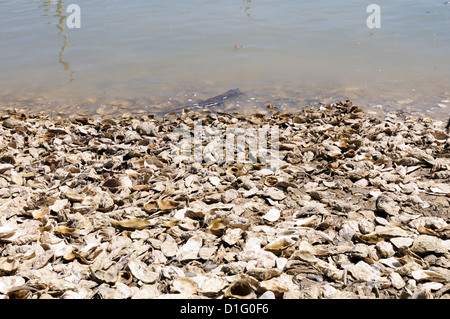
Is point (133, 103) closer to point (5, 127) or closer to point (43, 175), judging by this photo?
point (5, 127)

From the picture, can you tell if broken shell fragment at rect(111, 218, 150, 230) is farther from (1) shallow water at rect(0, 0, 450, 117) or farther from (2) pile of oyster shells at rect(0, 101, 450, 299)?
(1) shallow water at rect(0, 0, 450, 117)

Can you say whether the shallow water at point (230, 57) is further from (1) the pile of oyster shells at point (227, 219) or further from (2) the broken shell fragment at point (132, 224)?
(2) the broken shell fragment at point (132, 224)

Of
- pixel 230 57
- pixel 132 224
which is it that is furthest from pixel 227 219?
pixel 230 57

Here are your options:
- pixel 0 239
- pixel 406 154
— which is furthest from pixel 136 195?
pixel 406 154

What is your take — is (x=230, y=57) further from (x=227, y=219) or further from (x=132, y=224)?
(x=132, y=224)

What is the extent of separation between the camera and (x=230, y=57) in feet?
34.1

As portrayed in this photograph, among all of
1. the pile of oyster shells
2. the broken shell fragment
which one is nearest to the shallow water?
the pile of oyster shells

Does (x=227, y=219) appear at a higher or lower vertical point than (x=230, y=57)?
lower

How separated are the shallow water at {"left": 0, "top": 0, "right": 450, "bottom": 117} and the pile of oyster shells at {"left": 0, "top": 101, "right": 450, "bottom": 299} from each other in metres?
2.77

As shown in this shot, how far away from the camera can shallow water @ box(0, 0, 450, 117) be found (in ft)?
27.6

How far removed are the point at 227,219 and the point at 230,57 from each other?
7554 mm

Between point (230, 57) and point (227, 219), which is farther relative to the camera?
point (230, 57)

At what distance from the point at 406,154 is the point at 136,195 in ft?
10.5
